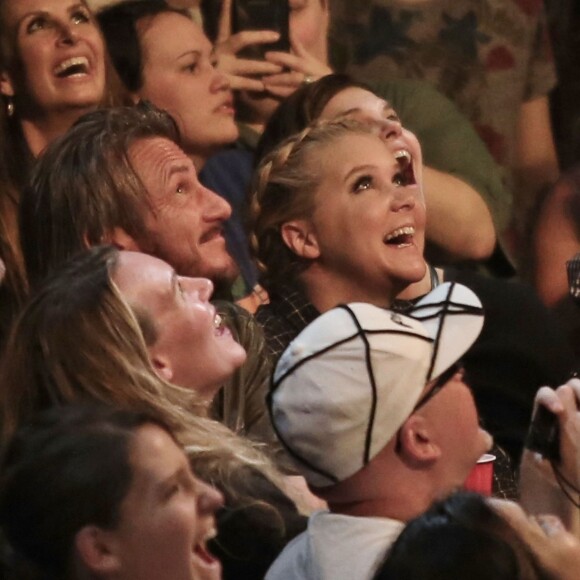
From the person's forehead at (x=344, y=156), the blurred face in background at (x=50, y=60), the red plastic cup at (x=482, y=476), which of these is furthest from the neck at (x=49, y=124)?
the red plastic cup at (x=482, y=476)

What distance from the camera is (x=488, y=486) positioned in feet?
8.54

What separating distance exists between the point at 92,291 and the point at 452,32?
5.91 ft

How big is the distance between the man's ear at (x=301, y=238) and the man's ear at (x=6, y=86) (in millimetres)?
697

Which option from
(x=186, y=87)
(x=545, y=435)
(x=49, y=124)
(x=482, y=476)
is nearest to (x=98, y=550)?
(x=545, y=435)

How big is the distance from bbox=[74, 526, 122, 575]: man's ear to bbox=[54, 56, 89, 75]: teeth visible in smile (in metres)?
1.70

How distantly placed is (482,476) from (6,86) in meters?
1.38

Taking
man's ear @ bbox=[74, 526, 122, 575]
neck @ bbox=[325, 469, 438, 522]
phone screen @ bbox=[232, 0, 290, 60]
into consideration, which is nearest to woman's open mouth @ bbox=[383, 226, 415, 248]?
phone screen @ bbox=[232, 0, 290, 60]

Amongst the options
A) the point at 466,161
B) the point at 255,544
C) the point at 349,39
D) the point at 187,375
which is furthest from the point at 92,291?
the point at 349,39

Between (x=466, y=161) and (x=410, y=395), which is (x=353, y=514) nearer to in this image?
(x=410, y=395)

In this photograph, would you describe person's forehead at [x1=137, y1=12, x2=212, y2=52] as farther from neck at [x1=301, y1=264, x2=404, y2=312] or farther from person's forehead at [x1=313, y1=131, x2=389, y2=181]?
neck at [x1=301, y1=264, x2=404, y2=312]

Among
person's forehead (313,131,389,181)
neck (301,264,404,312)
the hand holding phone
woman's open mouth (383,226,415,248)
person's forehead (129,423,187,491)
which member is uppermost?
person's forehead (129,423,187,491)

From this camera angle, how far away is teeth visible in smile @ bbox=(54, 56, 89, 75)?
135 inches

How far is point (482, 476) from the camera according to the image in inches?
102

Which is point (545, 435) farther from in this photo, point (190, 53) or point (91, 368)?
point (190, 53)
